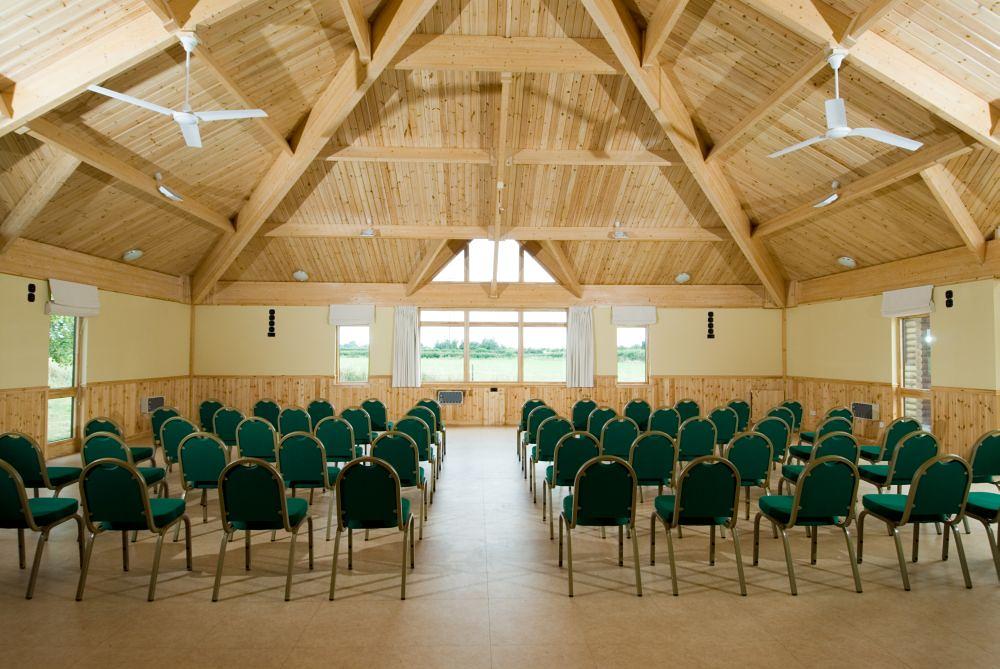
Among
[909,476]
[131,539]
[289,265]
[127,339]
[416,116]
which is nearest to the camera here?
[131,539]

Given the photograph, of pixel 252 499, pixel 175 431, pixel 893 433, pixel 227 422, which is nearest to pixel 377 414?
pixel 227 422

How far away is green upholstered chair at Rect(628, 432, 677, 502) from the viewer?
6.00 metres

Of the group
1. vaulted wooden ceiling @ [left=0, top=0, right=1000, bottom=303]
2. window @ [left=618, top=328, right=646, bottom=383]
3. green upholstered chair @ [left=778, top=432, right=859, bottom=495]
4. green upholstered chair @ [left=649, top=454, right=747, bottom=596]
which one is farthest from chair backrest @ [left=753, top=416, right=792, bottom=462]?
window @ [left=618, top=328, right=646, bottom=383]

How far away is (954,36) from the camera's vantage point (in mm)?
6055

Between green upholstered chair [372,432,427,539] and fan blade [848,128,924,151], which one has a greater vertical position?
fan blade [848,128,924,151]

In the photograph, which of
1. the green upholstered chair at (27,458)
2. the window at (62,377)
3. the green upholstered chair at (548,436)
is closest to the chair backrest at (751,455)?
the green upholstered chair at (548,436)

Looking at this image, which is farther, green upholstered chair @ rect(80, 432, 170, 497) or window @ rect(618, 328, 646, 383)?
window @ rect(618, 328, 646, 383)

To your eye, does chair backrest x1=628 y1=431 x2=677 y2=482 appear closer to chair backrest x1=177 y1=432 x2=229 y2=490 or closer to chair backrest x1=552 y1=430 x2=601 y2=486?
chair backrest x1=552 y1=430 x2=601 y2=486

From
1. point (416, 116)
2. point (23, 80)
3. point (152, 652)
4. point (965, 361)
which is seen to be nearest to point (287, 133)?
point (416, 116)

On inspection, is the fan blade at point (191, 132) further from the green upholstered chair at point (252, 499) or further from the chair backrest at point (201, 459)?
the green upholstered chair at point (252, 499)

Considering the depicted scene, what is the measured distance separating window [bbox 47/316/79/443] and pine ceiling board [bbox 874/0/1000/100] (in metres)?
11.7

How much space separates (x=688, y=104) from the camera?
30.6 feet

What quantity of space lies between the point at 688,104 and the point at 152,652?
895cm

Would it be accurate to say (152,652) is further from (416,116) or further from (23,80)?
(416,116)
